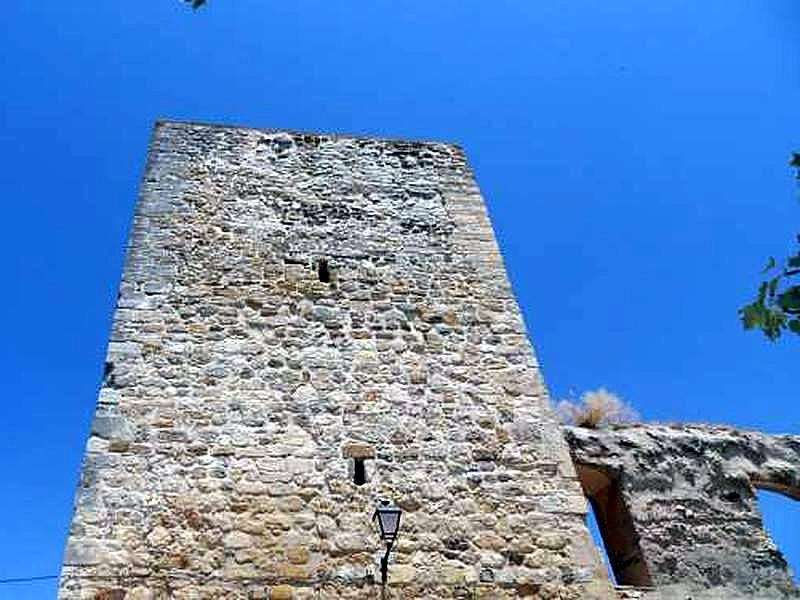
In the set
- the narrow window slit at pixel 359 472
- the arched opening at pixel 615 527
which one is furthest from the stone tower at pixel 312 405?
the arched opening at pixel 615 527

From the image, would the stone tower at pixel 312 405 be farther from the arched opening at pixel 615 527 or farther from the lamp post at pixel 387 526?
the arched opening at pixel 615 527

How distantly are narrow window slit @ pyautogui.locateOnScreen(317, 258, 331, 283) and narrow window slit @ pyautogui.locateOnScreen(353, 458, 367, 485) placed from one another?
1.92 meters

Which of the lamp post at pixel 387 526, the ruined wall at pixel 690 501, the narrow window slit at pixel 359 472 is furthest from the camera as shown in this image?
the ruined wall at pixel 690 501

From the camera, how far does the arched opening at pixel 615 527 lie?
6.97 m

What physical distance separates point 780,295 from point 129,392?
4.70m

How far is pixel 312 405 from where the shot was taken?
5.65m

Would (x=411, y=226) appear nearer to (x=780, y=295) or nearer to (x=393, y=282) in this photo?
(x=393, y=282)

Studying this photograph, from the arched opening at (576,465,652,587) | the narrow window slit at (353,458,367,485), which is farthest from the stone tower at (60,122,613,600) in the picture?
the arched opening at (576,465,652,587)

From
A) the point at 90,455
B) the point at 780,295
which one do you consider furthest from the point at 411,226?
the point at 780,295

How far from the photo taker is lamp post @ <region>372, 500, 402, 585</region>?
4.78 meters

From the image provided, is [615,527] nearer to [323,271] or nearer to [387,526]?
[387,526]

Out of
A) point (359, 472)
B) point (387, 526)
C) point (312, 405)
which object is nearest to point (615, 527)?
point (359, 472)

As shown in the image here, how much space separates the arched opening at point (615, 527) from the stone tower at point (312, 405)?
80.1 inches

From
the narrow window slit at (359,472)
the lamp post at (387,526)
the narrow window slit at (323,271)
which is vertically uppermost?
the narrow window slit at (323,271)
